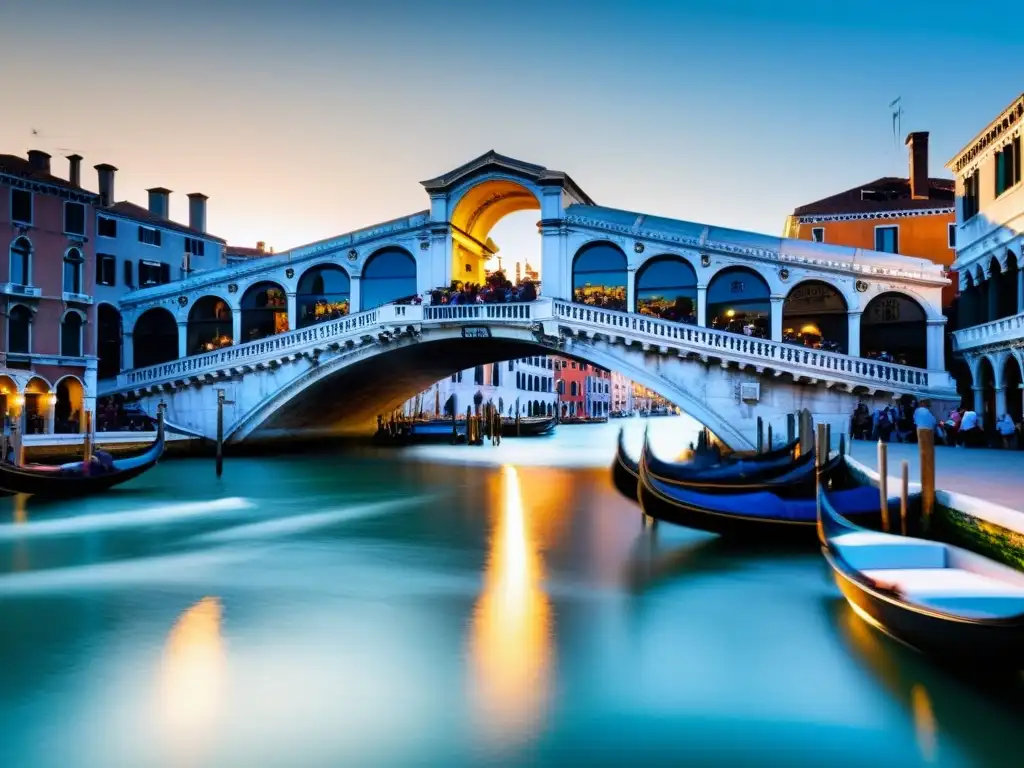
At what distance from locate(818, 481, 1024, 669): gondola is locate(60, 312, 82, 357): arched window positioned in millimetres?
12232

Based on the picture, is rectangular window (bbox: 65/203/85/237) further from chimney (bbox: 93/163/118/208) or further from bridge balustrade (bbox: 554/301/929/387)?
bridge balustrade (bbox: 554/301/929/387)

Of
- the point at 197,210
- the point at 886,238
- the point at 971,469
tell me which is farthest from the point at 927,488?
the point at 197,210

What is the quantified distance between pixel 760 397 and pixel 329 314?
24.2 feet

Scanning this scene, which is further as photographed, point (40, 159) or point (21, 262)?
point (40, 159)

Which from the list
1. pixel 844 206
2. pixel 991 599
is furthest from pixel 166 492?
pixel 844 206

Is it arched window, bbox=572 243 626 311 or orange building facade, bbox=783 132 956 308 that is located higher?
orange building facade, bbox=783 132 956 308

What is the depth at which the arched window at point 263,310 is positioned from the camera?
49.5ft

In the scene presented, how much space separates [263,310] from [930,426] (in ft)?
35.7

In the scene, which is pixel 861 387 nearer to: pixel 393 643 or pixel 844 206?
pixel 844 206

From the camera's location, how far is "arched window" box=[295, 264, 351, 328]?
14.7 metres

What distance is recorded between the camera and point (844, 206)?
14234 millimetres

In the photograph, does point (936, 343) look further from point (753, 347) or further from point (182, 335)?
point (182, 335)

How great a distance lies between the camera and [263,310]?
49.8 feet

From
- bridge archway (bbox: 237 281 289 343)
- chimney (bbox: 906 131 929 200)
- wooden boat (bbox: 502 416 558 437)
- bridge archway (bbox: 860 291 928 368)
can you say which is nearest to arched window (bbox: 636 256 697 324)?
bridge archway (bbox: 860 291 928 368)
